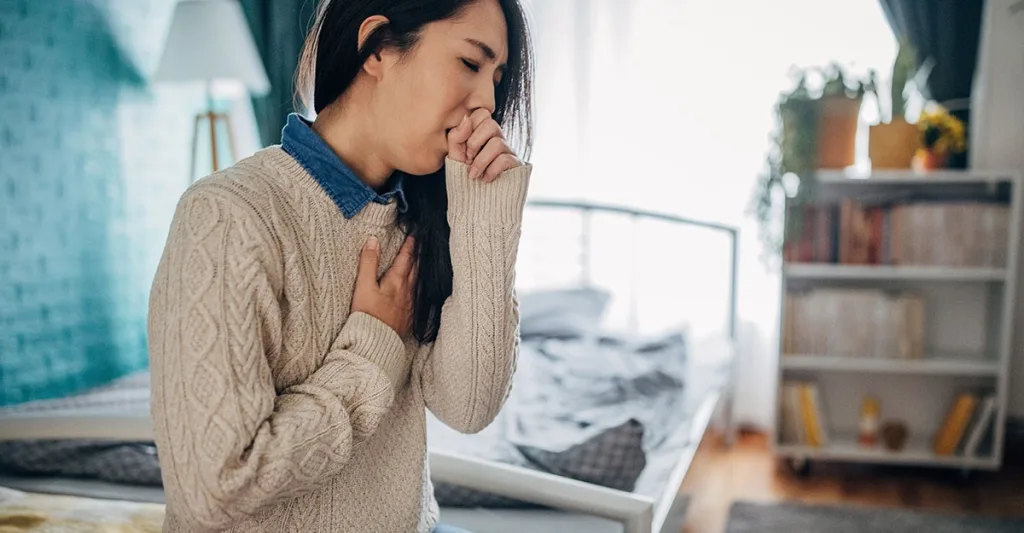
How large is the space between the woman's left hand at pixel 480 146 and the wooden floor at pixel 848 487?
1700 mm

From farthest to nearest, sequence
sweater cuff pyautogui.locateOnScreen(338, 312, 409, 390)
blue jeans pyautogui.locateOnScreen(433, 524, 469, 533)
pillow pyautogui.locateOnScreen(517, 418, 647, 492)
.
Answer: pillow pyautogui.locateOnScreen(517, 418, 647, 492) → blue jeans pyautogui.locateOnScreen(433, 524, 469, 533) → sweater cuff pyautogui.locateOnScreen(338, 312, 409, 390)

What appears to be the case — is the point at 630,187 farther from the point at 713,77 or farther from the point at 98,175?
the point at 98,175

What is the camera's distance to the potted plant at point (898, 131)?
104 inches

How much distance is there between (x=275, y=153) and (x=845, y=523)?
2108mm

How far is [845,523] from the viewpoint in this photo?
2.39 meters

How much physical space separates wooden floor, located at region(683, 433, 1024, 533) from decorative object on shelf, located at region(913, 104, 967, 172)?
3.42 feet

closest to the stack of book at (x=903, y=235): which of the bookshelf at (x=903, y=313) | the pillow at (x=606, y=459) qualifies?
the bookshelf at (x=903, y=313)

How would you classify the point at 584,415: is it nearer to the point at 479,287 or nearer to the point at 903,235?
the point at 479,287

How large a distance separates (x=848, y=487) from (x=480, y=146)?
2.29m

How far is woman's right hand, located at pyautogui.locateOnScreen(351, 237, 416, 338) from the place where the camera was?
0.92 metres

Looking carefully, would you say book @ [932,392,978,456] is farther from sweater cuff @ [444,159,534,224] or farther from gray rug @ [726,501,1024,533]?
sweater cuff @ [444,159,534,224]

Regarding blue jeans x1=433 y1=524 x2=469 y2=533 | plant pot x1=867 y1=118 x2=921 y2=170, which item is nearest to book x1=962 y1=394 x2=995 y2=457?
plant pot x1=867 y1=118 x2=921 y2=170

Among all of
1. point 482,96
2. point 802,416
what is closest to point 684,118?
point 802,416

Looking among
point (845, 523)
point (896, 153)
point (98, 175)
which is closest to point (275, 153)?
point (98, 175)
